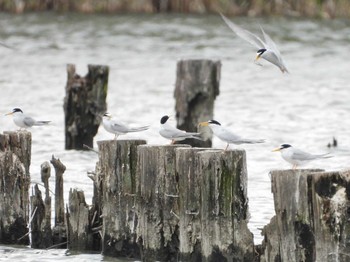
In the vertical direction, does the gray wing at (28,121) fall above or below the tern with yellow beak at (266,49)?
below

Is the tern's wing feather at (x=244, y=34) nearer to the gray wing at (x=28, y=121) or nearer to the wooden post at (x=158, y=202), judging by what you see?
the gray wing at (x=28, y=121)

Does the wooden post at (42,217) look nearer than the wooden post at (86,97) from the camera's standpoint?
Yes

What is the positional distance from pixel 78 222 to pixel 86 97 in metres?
6.26

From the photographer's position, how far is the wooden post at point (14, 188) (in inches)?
461

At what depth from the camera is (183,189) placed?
10.2 m

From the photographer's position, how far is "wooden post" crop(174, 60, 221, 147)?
17281mm

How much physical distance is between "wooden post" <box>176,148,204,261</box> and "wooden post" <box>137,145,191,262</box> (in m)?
0.17

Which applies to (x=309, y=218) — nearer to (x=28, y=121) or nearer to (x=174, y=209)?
(x=174, y=209)

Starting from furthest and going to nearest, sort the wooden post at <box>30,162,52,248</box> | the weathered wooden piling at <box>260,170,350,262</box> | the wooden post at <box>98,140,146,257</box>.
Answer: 1. the wooden post at <box>30,162,52,248</box>
2. the wooden post at <box>98,140,146,257</box>
3. the weathered wooden piling at <box>260,170,350,262</box>

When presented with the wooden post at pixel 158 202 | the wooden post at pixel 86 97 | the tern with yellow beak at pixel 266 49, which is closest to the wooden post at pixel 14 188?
the wooden post at pixel 158 202

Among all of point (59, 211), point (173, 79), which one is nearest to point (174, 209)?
point (59, 211)

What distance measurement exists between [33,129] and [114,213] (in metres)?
9.48

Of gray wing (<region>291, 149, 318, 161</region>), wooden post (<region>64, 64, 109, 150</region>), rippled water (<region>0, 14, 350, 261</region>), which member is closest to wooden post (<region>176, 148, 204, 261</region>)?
gray wing (<region>291, 149, 318, 161</region>)

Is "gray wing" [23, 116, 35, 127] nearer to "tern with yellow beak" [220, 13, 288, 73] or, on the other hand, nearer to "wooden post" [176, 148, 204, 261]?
"tern with yellow beak" [220, 13, 288, 73]
